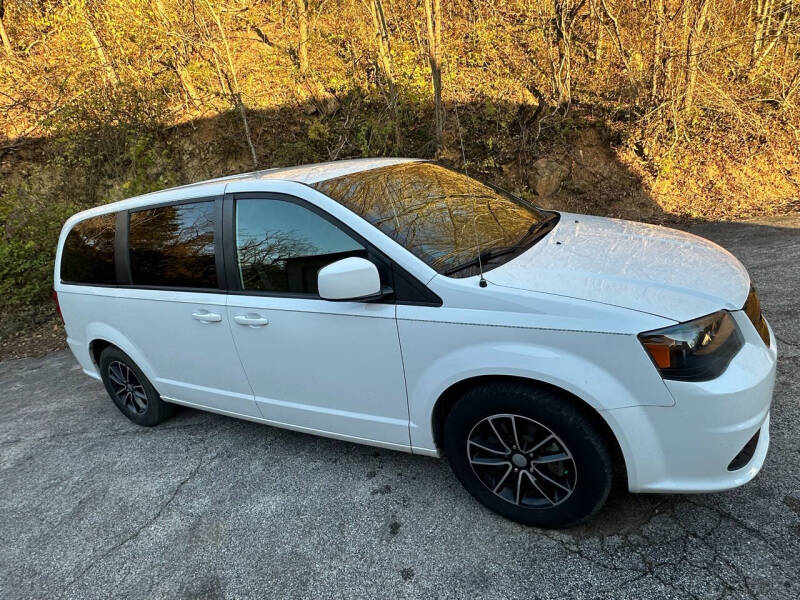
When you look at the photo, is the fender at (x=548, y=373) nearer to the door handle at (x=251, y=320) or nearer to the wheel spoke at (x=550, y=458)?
the wheel spoke at (x=550, y=458)

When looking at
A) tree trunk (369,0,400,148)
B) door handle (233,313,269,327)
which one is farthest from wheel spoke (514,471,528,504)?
tree trunk (369,0,400,148)

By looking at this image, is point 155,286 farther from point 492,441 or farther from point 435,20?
point 435,20

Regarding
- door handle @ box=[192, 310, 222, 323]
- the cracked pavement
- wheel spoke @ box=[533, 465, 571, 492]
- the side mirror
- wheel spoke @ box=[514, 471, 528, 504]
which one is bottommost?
the cracked pavement

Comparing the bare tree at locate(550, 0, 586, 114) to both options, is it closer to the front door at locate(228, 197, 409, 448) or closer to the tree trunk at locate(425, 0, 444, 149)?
the tree trunk at locate(425, 0, 444, 149)

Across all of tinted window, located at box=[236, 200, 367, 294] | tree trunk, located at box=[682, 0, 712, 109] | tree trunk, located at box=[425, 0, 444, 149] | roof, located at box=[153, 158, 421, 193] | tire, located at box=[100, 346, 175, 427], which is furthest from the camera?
tree trunk, located at box=[425, 0, 444, 149]

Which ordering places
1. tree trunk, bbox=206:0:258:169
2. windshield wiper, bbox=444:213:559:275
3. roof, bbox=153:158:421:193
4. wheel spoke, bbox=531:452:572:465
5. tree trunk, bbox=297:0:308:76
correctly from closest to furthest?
wheel spoke, bbox=531:452:572:465 → windshield wiper, bbox=444:213:559:275 → roof, bbox=153:158:421:193 → tree trunk, bbox=206:0:258:169 → tree trunk, bbox=297:0:308:76

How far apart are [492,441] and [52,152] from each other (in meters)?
11.7

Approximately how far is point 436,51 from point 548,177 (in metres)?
2.59

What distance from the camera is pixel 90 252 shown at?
147 inches

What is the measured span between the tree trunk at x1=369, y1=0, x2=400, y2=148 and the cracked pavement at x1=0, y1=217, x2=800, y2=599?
641 centimetres

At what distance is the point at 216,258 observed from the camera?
2.96m

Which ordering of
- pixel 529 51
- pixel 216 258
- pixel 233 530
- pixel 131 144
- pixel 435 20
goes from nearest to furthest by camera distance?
pixel 233 530 < pixel 216 258 < pixel 435 20 < pixel 529 51 < pixel 131 144

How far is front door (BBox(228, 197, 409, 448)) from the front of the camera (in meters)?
2.46

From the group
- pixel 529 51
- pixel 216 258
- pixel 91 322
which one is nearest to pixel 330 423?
pixel 216 258
